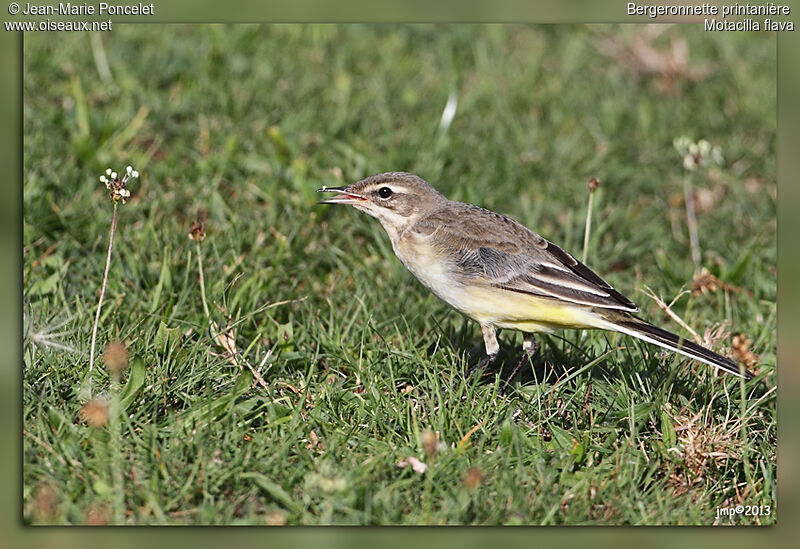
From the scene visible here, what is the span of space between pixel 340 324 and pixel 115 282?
1.65 meters

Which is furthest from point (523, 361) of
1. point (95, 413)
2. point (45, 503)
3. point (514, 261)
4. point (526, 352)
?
point (45, 503)

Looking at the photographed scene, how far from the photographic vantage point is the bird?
605 centimetres

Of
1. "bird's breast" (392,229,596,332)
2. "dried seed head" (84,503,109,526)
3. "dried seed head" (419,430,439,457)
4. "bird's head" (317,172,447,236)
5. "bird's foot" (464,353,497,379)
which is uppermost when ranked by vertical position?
"bird's head" (317,172,447,236)

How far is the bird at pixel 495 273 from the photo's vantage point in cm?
605

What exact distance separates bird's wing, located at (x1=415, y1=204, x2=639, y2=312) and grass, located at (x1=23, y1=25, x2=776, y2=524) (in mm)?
439

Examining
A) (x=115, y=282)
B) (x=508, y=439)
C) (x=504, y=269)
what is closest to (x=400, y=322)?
(x=504, y=269)

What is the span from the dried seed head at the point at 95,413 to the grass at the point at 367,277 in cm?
6

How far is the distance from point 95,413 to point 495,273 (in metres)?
2.66

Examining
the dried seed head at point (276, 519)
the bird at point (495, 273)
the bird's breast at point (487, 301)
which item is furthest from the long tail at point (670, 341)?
the dried seed head at point (276, 519)

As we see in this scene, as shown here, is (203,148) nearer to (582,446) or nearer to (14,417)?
(14,417)

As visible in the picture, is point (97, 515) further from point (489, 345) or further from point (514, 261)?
point (514, 261)

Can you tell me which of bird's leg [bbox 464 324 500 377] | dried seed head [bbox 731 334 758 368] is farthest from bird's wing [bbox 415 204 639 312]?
dried seed head [bbox 731 334 758 368]

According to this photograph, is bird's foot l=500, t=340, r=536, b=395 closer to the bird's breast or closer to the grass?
the grass

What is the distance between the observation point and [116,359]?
533cm
